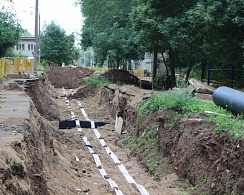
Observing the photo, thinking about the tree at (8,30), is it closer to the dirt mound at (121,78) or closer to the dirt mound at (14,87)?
the dirt mound at (121,78)

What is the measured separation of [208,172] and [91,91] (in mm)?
24295

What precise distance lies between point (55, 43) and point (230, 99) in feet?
187

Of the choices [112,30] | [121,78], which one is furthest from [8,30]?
[121,78]

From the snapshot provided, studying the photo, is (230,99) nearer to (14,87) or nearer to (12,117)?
(12,117)

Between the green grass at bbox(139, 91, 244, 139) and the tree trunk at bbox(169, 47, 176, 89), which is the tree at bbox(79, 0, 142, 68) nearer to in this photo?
the tree trunk at bbox(169, 47, 176, 89)

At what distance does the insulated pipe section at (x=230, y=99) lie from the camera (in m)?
9.99

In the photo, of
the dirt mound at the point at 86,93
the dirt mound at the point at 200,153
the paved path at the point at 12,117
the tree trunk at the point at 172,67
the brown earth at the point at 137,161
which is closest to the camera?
the brown earth at the point at 137,161

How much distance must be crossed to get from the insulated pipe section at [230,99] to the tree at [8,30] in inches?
822

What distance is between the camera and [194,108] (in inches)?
460

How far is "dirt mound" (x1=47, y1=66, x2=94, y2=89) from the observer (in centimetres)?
4353

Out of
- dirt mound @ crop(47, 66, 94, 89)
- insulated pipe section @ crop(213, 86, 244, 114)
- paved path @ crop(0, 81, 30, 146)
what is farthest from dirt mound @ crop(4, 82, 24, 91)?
dirt mound @ crop(47, 66, 94, 89)

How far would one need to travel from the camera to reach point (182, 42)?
19000mm

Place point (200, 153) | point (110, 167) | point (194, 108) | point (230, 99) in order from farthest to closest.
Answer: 1. point (110, 167)
2. point (194, 108)
3. point (230, 99)
4. point (200, 153)

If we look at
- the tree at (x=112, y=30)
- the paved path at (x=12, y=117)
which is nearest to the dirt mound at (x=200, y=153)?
the paved path at (x=12, y=117)
